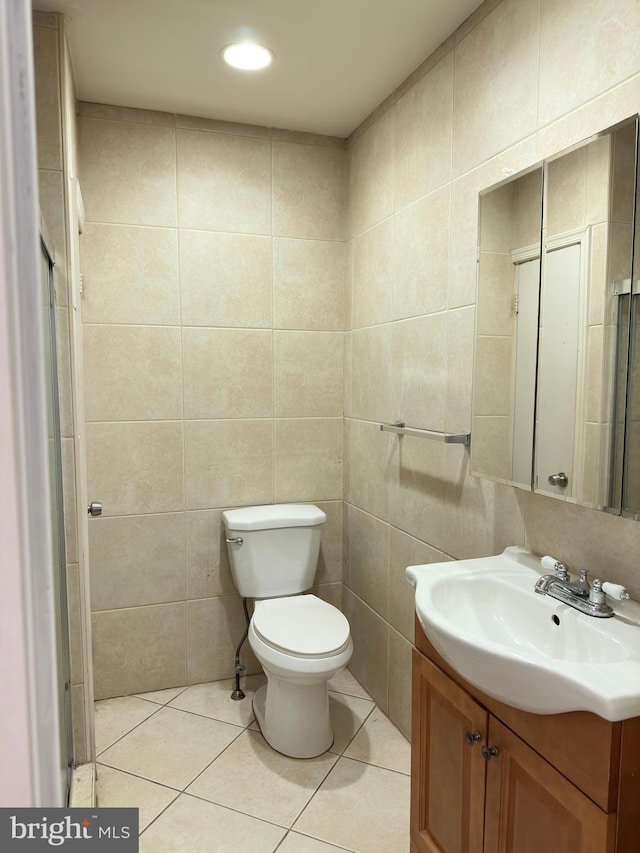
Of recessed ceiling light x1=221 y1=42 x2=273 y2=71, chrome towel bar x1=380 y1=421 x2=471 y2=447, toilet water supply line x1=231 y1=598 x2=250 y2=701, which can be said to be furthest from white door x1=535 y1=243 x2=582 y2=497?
toilet water supply line x1=231 y1=598 x2=250 y2=701

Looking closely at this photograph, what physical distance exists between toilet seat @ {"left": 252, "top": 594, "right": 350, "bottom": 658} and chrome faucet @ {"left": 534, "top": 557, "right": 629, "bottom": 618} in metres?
0.91

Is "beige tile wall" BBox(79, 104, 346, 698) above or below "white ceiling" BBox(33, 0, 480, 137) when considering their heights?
below

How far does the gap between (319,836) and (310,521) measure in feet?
3.68

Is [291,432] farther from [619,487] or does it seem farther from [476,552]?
[619,487]

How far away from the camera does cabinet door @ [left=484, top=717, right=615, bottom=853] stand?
971 mm

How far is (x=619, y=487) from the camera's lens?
4.02 ft

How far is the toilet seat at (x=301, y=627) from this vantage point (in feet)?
6.63

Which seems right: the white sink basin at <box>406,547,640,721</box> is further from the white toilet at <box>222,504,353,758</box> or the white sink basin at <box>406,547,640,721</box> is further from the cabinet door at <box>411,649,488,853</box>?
the white toilet at <box>222,504,353,758</box>

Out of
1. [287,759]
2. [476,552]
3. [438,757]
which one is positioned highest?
[476,552]

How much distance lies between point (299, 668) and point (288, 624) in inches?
8.9

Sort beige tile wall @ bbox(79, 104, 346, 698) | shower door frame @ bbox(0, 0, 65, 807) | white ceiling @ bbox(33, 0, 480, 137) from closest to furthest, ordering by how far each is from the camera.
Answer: shower door frame @ bbox(0, 0, 65, 807)
white ceiling @ bbox(33, 0, 480, 137)
beige tile wall @ bbox(79, 104, 346, 698)

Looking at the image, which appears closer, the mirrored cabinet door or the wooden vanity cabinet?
the wooden vanity cabinet

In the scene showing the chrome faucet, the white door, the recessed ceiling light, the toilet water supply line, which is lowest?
the toilet water supply line

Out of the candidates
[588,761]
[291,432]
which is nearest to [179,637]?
[291,432]
